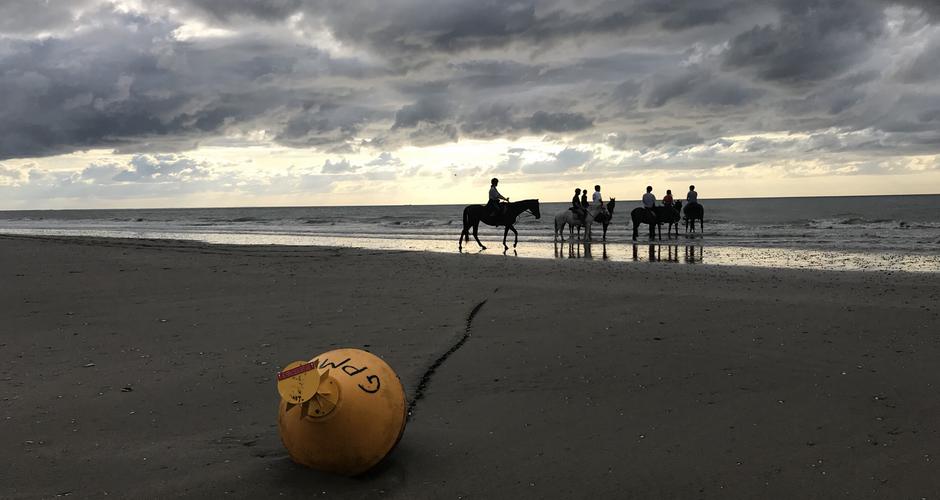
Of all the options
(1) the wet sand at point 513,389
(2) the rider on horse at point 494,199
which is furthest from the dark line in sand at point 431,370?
(2) the rider on horse at point 494,199

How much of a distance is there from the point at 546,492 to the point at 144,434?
2.95m

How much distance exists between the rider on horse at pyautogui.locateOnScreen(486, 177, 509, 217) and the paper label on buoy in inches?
799

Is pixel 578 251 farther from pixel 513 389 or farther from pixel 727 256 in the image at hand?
pixel 513 389

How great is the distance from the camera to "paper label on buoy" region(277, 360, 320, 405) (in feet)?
12.5

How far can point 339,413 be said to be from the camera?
3.94 m

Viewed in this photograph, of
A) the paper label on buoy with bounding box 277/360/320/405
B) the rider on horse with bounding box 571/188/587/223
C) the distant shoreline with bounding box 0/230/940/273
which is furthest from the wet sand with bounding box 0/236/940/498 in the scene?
the rider on horse with bounding box 571/188/587/223

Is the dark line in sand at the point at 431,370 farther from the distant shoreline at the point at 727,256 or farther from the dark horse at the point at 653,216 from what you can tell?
the dark horse at the point at 653,216

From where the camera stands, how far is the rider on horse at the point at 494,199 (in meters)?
24.0

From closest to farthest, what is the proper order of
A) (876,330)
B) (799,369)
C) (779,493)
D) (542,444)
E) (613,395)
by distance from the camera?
(779,493) < (542,444) < (613,395) < (799,369) < (876,330)

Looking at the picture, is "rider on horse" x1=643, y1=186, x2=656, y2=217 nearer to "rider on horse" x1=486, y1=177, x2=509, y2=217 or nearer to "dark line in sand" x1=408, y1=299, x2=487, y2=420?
"rider on horse" x1=486, y1=177, x2=509, y2=217

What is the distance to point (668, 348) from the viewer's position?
7137 millimetres

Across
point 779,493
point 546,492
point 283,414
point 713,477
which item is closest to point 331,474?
point 283,414

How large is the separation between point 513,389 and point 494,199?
18.6m

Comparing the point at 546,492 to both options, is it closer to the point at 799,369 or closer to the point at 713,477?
the point at 713,477
